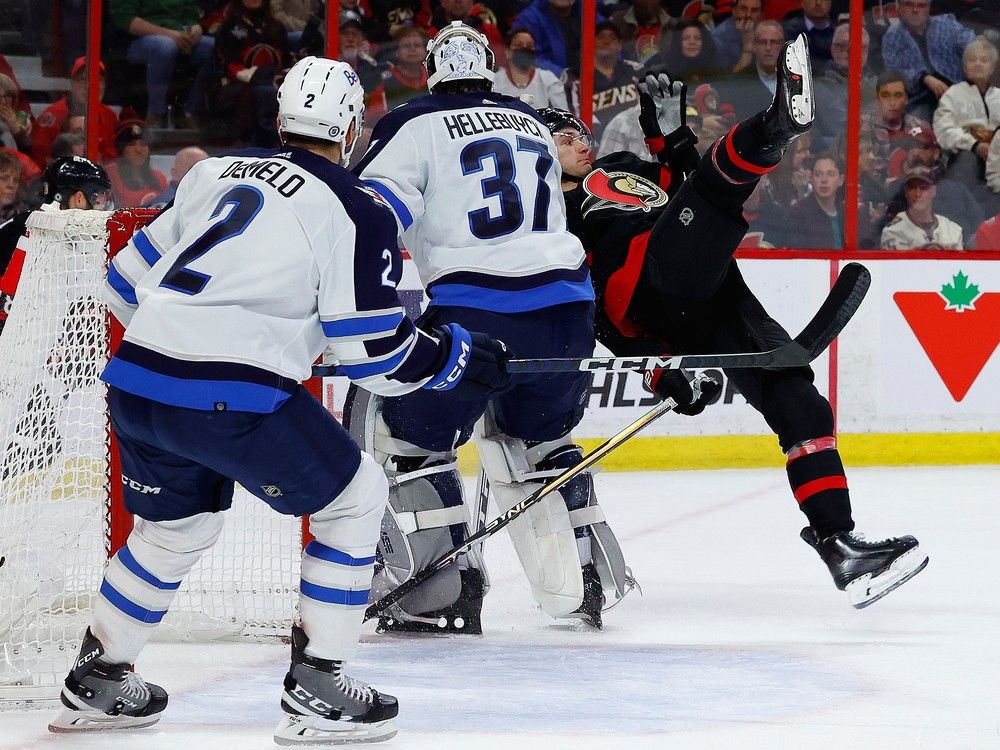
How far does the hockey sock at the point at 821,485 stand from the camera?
3.21 metres

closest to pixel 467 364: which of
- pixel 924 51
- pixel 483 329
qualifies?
pixel 483 329

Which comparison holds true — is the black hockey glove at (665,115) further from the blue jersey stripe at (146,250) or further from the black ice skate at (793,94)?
the blue jersey stripe at (146,250)

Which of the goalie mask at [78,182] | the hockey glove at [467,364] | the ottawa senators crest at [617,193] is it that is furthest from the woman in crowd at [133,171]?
the hockey glove at [467,364]

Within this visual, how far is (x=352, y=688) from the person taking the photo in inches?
93.4

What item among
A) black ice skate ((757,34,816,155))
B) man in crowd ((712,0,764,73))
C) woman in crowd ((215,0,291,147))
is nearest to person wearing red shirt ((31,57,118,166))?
woman in crowd ((215,0,291,147))

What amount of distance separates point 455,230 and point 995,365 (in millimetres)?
3463

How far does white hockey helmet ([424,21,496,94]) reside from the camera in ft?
10.8

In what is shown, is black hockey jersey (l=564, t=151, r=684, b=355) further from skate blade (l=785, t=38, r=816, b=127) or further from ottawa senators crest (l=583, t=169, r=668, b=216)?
skate blade (l=785, t=38, r=816, b=127)

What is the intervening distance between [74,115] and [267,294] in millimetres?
3808

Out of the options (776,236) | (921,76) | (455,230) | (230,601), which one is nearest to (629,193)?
(455,230)

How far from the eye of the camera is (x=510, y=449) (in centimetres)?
337

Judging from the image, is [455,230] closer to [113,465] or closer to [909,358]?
[113,465]

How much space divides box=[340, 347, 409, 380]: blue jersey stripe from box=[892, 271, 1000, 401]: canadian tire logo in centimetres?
393

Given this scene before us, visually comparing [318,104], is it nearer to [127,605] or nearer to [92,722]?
[127,605]
